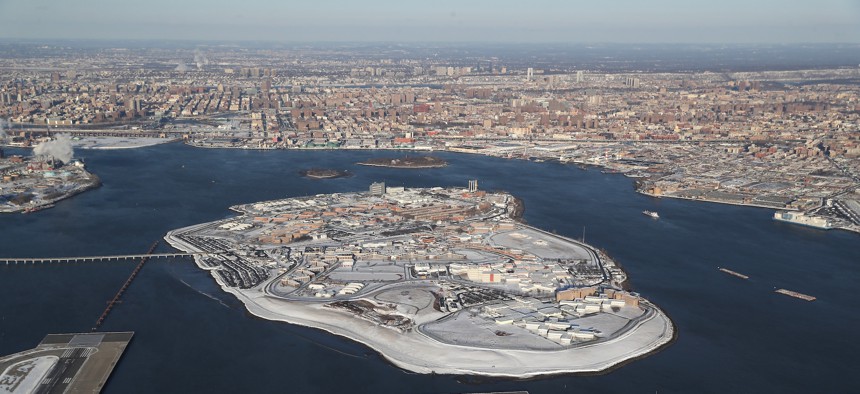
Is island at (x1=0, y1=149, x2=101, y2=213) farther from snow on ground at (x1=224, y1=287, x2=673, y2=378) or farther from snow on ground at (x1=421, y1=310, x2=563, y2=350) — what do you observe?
snow on ground at (x1=421, y1=310, x2=563, y2=350)

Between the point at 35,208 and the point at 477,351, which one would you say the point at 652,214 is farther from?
the point at 35,208

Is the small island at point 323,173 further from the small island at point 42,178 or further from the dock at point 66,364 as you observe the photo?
the dock at point 66,364

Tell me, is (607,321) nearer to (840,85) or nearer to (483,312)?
(483,312)

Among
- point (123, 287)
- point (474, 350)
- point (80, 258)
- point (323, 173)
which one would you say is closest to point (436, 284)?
point (474, 350)

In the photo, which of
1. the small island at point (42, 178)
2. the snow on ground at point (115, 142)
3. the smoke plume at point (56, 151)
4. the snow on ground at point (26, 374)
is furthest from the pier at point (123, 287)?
the snow on ground at point (115, 142)

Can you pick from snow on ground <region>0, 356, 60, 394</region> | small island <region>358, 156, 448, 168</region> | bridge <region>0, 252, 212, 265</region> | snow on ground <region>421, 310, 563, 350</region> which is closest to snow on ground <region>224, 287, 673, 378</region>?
snow on ground <region>421, 310, 563, 350</region>
